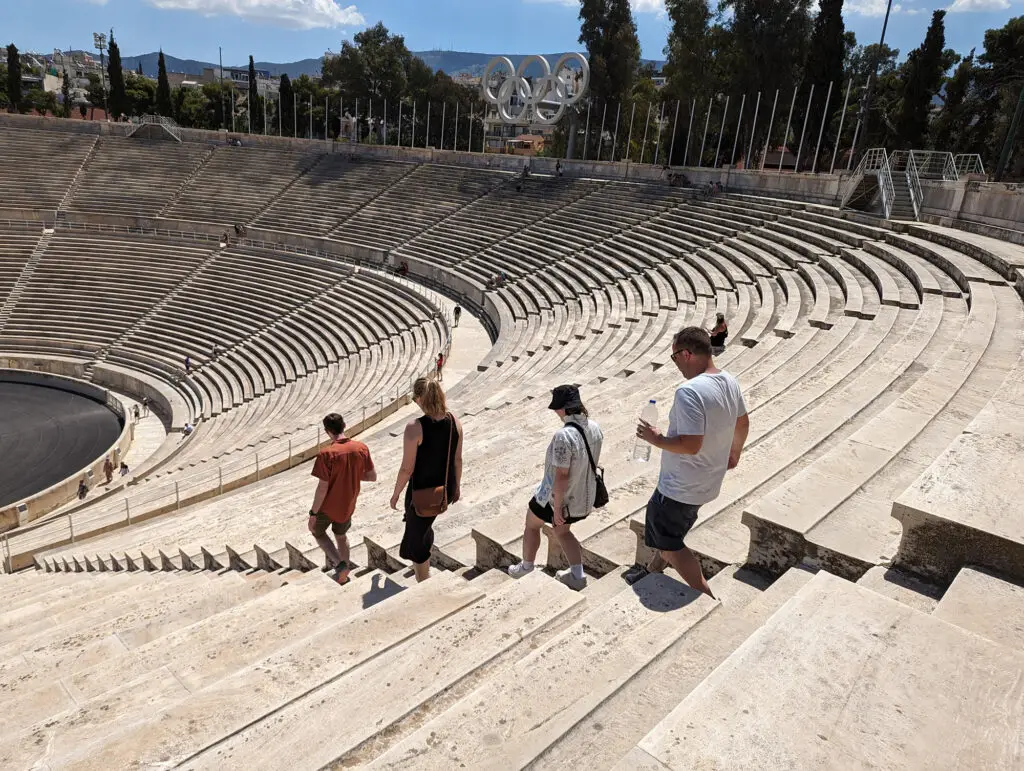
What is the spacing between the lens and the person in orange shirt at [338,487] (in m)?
4.71

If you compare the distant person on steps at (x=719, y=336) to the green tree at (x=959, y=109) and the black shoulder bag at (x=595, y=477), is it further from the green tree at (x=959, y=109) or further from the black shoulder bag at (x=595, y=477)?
the green tree at (x=959, y=109)

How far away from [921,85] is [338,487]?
1388 inches

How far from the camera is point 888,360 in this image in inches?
275

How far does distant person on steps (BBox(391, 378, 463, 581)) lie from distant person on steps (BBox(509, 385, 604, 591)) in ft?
1.99

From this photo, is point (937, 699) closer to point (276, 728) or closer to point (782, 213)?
point (276, 728)

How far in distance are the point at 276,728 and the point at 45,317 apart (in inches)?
1136

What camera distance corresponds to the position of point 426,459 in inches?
160

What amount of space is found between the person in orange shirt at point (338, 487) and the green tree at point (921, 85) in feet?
114

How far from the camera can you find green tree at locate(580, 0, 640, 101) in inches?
1459

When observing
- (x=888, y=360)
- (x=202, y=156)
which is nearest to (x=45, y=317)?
(x=202, y=156)

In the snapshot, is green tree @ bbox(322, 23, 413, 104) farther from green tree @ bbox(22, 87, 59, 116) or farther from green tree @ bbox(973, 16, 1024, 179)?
green tree @ bbox(973, 16, 1024, 179)

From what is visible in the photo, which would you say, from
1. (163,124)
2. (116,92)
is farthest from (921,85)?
(116,92)

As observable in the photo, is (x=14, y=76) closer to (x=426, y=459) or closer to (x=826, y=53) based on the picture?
(x=826, y=53)

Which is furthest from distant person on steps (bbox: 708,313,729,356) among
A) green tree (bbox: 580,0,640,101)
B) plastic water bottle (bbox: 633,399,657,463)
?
green tree (bbox: 580,0,640,101)
